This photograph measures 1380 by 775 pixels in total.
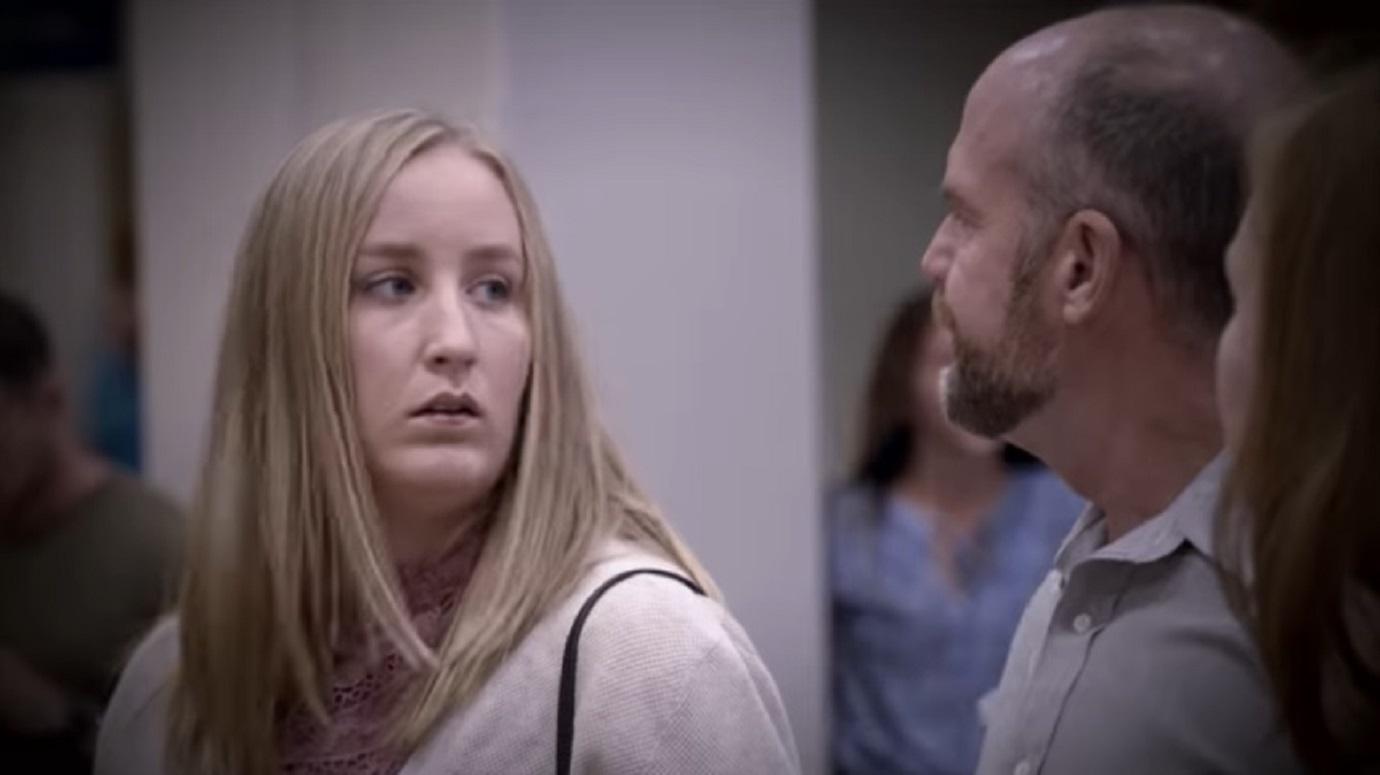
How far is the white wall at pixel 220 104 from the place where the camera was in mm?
1604

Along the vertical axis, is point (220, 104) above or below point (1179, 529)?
above

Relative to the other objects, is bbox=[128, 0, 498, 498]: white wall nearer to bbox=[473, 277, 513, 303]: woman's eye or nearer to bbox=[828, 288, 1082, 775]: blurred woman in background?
bbox=[473, 277, 513, 303]: woman's eye

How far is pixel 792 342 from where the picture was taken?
1.60 m

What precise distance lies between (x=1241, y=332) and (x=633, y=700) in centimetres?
52

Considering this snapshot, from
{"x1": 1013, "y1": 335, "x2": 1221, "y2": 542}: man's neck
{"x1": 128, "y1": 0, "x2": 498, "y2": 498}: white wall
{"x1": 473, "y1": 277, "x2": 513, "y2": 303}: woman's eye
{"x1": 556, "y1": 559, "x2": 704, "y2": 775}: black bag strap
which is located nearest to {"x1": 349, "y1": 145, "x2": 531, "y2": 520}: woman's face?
{"x1": 473, "y1": 277, "x2": 513, "y2": 303}: woman's eye

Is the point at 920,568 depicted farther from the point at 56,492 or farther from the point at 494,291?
the point at 56,492

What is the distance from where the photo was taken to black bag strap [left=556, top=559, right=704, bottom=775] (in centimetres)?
126

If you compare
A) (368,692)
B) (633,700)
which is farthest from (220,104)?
(633,700)

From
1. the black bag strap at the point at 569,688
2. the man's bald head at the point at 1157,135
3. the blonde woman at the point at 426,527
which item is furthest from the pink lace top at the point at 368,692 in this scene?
the man's bald head at the point at 1157,135

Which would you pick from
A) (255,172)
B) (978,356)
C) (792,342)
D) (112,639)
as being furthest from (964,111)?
(112,639)

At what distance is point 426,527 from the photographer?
1.37 meters

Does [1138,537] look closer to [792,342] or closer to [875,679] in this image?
[792,342]

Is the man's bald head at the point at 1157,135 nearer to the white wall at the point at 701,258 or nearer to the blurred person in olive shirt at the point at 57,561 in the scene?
the white wall at the point at 701,258

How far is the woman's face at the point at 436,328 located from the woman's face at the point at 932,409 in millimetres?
563
